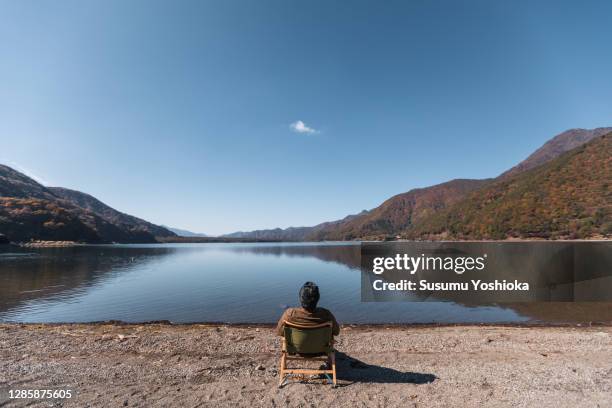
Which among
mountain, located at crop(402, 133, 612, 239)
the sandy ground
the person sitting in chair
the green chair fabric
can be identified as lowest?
the sandy ground

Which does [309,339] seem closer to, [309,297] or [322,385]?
[309,297]

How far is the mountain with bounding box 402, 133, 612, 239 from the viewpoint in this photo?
114 m

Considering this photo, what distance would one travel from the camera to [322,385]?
23.5ft

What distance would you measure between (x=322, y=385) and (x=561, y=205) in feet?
526

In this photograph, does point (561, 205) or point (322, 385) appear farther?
point (561, 205)

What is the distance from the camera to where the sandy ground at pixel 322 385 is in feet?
21.5

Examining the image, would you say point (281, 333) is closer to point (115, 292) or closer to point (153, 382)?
point (153, 382)

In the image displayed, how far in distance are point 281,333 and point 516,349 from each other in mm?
8856

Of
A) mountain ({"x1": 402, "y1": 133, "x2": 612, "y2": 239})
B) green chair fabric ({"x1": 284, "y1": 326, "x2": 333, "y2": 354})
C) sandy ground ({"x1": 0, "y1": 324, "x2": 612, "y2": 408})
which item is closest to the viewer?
sandy ground ({"x1": 0, "y1": 324, "x2": 612, "y2": 408})

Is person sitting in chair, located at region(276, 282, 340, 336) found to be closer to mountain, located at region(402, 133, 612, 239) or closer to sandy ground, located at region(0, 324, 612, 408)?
sandy ground, located at region(0, 324, 612, 408)

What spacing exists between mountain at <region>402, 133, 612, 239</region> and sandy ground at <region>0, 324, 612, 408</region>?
131200mm

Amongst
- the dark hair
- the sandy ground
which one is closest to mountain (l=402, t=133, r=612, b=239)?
the sandy ground

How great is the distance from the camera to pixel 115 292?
3200cm

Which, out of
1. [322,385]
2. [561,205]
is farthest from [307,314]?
[561,205]
